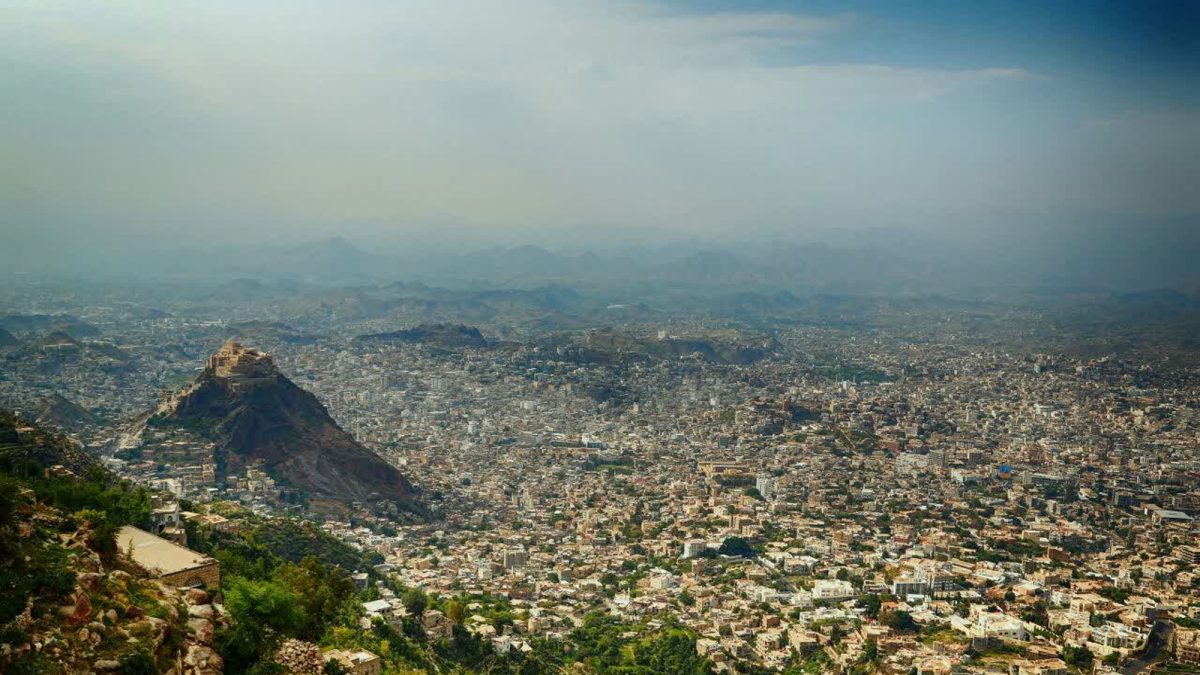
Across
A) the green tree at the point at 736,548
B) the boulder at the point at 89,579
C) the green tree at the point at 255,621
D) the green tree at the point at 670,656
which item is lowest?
the green tree at the point at 736,548

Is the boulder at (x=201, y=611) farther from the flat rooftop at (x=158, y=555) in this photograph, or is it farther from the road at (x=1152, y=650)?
the road at (x=1152, y=650)

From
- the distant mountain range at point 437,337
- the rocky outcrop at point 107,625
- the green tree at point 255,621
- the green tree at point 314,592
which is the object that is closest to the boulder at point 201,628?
the rocky outcrop at point 107,625

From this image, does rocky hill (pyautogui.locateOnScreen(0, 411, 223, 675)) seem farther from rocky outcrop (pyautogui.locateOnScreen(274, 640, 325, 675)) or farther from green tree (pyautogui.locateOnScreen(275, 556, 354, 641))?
green tree (pyautogui.locateOnScreen(275, 556, 354, 641))

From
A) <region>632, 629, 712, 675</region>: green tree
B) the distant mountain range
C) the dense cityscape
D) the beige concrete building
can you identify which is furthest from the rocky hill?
the distant mountain range

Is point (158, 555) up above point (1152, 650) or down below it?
above

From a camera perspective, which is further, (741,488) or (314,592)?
(741,488)

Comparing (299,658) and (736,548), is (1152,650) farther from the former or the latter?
(299,658)

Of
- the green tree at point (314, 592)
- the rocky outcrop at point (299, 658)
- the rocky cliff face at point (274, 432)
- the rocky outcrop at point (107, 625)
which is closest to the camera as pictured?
the rocky outcrop at point (107, 625)

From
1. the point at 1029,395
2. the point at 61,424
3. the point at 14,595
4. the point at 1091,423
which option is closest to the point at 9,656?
the point at 14,595

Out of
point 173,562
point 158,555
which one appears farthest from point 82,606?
point 158,555
